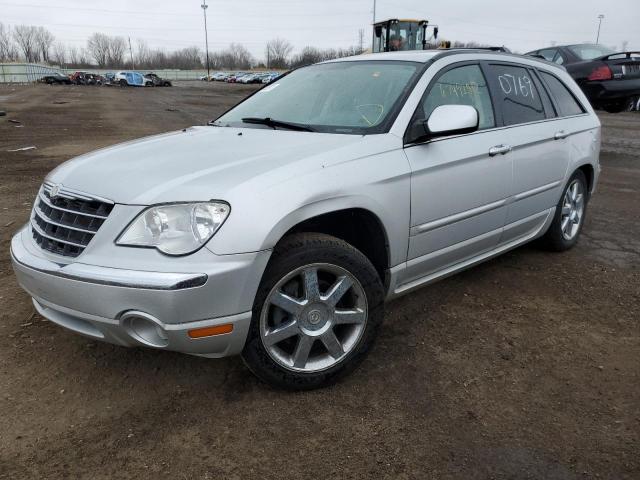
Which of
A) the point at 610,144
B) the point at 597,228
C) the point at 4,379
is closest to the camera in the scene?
the point at 4,379

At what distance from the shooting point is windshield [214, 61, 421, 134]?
3120 millimetres

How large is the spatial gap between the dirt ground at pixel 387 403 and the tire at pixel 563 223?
67cm

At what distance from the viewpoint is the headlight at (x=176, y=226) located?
2.25 meters

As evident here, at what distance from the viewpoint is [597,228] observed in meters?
5.48

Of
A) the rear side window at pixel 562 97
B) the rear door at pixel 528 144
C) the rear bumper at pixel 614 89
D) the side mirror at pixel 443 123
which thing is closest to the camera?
the side mirror at pixel 443 123

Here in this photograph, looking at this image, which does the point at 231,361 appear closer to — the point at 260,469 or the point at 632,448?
the point at 260,469

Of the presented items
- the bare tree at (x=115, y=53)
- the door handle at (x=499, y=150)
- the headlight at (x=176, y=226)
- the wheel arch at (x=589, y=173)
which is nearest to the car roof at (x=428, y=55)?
the door handle at (x=499, y=150)

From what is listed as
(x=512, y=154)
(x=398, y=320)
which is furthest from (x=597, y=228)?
(x=398, y=320)

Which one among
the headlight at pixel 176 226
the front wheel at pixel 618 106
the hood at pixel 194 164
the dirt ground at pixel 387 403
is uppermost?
the hood at pixel 194 164

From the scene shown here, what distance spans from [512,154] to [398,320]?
4.41 feet

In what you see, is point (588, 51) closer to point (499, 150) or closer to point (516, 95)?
point (516, 95)

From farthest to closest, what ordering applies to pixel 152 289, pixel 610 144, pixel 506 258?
pixel 610 144, pixel 506 258, pixel 152 289

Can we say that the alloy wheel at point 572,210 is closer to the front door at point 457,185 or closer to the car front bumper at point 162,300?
the front door at point 457,185

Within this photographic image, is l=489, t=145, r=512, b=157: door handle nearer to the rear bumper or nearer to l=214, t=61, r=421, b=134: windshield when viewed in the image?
l=214, t=61, r=421, b=134: windshield
